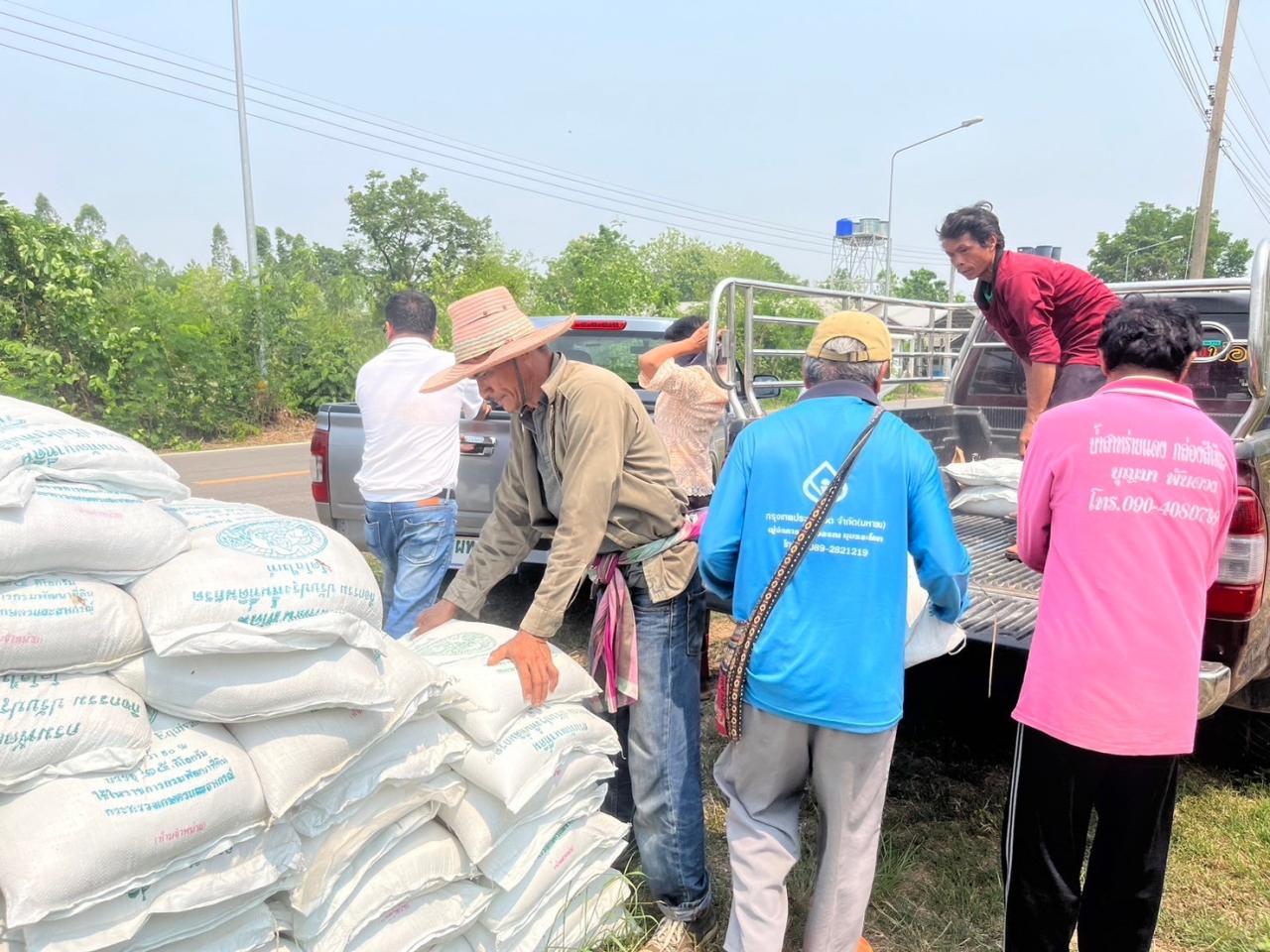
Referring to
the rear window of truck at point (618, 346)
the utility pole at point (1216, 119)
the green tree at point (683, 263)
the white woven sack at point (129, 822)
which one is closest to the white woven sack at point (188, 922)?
the white woven sack at point (129, 822)

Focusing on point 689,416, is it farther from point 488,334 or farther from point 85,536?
point 85,536

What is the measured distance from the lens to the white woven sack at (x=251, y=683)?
183cm

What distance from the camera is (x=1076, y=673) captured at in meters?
2.21

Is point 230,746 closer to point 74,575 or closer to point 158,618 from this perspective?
point 158,618

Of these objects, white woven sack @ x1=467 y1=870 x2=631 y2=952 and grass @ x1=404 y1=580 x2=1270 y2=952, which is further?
grass @ x1=404 y1=580 x2=1270 y2=952

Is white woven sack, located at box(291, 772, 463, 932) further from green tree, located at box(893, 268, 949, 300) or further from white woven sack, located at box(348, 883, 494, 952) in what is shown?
green tree, located at box(893, 268, 949, 300)

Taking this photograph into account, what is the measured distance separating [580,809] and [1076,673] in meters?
1.35

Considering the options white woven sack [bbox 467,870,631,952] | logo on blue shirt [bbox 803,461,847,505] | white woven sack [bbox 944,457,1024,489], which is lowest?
white woven sack [bbox 467,870,631,952]

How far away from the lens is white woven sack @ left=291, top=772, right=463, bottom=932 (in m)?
1.97

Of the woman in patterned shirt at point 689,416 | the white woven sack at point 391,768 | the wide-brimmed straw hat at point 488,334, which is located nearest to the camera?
the white woven sack at point 391,768

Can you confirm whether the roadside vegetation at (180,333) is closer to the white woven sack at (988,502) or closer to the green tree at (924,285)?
the white woven sack at (988,502)

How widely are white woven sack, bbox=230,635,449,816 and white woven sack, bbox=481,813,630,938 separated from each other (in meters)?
0.61

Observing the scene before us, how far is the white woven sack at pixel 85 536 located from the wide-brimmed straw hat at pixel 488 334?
904mm

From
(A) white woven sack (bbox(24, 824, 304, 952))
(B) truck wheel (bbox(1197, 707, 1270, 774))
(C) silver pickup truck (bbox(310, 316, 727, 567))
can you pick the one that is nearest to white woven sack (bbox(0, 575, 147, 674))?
(A) white woven sack (bbox(24, 824, 304, 952))
